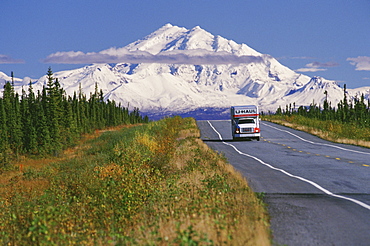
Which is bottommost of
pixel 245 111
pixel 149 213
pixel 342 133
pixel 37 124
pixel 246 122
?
pixel 342 133

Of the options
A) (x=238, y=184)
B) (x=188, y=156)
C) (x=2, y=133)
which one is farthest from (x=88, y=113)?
(x=238, y=184)

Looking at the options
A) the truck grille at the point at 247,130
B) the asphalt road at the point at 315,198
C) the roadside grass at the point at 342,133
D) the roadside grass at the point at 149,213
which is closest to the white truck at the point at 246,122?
the truck grille at the point at 247,130

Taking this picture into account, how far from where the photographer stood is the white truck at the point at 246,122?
38656mm

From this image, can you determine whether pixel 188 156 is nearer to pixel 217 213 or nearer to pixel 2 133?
pixel 217 213

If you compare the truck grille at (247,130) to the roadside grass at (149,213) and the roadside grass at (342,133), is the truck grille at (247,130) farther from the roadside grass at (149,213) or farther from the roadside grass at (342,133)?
the roadside grass at (149,213)

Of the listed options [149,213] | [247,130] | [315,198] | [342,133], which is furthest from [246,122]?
[149,213]

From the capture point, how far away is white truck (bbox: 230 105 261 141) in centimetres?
3866

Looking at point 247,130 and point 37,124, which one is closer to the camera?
point 247,130

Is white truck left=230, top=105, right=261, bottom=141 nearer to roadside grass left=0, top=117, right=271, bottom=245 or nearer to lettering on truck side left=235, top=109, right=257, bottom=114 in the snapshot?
lettering on truck side left=235, top=109, right=257, bottom=114

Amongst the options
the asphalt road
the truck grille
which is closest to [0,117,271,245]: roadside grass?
the asphalt road

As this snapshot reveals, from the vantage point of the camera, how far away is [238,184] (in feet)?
43.1

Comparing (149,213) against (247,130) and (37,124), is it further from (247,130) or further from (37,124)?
(37,124)

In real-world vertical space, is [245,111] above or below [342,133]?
above

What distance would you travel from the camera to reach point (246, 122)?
128ft
